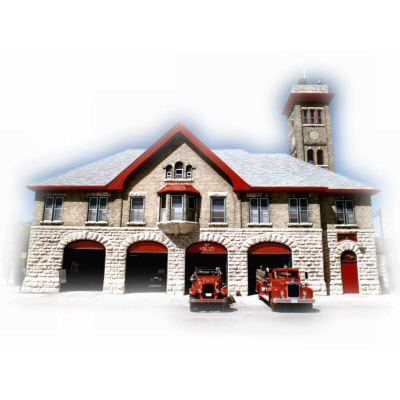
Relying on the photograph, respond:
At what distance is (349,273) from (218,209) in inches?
430

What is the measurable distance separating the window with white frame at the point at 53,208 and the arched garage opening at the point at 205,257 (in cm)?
1028

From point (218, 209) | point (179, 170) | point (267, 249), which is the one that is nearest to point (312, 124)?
point (218, 209)

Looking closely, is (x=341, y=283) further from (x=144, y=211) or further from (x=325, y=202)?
(x=144, y=211)

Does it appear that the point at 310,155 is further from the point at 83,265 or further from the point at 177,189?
Answer: the point at 83,265

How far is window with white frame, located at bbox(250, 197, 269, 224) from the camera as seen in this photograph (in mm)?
21531

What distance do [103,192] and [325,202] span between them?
56.5 ft

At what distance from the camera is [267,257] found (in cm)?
2316

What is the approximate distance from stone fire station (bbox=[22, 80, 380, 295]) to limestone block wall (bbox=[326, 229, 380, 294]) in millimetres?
73

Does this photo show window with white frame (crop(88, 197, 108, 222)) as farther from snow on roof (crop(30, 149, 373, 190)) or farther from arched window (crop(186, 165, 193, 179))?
arched window (crop(186, 165, 193, 179))

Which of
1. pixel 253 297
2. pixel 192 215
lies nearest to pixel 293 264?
pixel 253 297

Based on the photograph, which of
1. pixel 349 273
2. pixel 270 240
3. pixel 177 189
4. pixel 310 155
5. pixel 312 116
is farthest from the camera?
pixel 312 116

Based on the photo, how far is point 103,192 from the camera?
861 inches

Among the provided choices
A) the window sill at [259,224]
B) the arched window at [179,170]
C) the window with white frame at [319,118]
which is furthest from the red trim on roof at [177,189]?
the window with white frame at [319,118]

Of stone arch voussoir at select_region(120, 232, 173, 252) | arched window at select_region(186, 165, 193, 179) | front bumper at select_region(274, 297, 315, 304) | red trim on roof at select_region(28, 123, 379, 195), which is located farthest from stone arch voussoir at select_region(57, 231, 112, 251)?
front bumper at select_region(274, 297, 315, 304)
